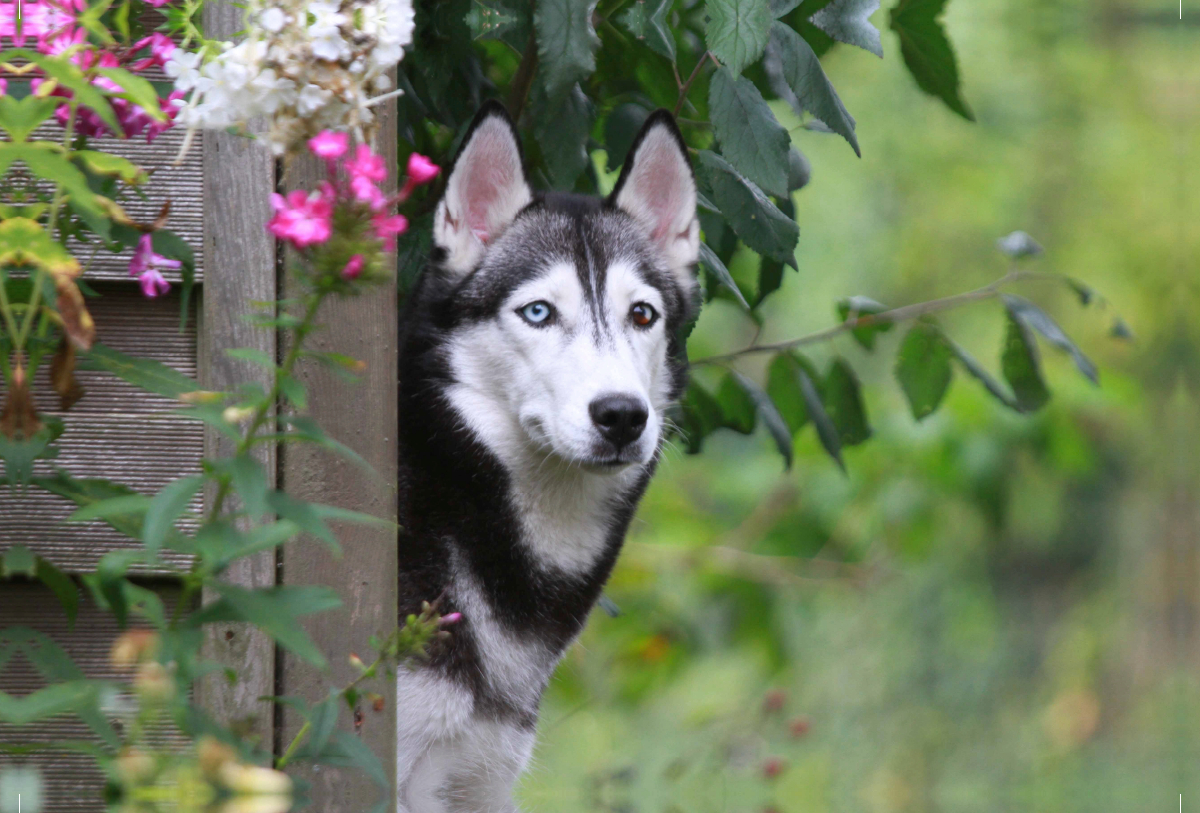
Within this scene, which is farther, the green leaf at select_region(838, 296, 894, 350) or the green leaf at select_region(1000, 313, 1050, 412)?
the green leaf at select_region(838, 296, 894, 350)

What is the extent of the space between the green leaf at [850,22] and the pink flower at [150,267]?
1295 mm

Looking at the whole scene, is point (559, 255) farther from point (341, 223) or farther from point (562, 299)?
point (341, 223)

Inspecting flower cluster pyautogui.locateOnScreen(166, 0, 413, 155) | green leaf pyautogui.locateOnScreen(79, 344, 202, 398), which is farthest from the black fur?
flower cluster pyautogui.locateOnScreen(166, 0, 413, 155)

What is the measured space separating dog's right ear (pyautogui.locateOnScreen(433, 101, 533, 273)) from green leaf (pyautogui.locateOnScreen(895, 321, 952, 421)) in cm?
105

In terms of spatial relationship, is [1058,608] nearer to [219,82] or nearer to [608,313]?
[608,313]

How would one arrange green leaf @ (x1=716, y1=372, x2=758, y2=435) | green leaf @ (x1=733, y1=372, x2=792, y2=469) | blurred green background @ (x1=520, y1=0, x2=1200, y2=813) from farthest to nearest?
blurred green background @ (x1=520, y1=0, x2=1200, y2=813), green leaf @ (x1=716, y1=372, x2=758, y2=435), green leaf @ (x1=733, y1=372, x2=792, y2=469)

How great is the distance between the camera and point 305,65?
1.38m

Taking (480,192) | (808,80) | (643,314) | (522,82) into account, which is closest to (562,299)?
(643,314)

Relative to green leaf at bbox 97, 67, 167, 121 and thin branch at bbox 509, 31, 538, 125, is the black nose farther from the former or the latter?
green leaf at bbox 97, 67, 167, 121

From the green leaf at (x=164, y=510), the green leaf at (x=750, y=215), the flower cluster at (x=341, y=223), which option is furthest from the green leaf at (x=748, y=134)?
the green leaf at (x=164, y=510)

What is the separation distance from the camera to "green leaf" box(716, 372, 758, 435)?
121 inches

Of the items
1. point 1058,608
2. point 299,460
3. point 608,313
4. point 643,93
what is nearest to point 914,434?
point 643,93

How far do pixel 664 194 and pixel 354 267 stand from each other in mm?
1668

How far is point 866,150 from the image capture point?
11.8 m
